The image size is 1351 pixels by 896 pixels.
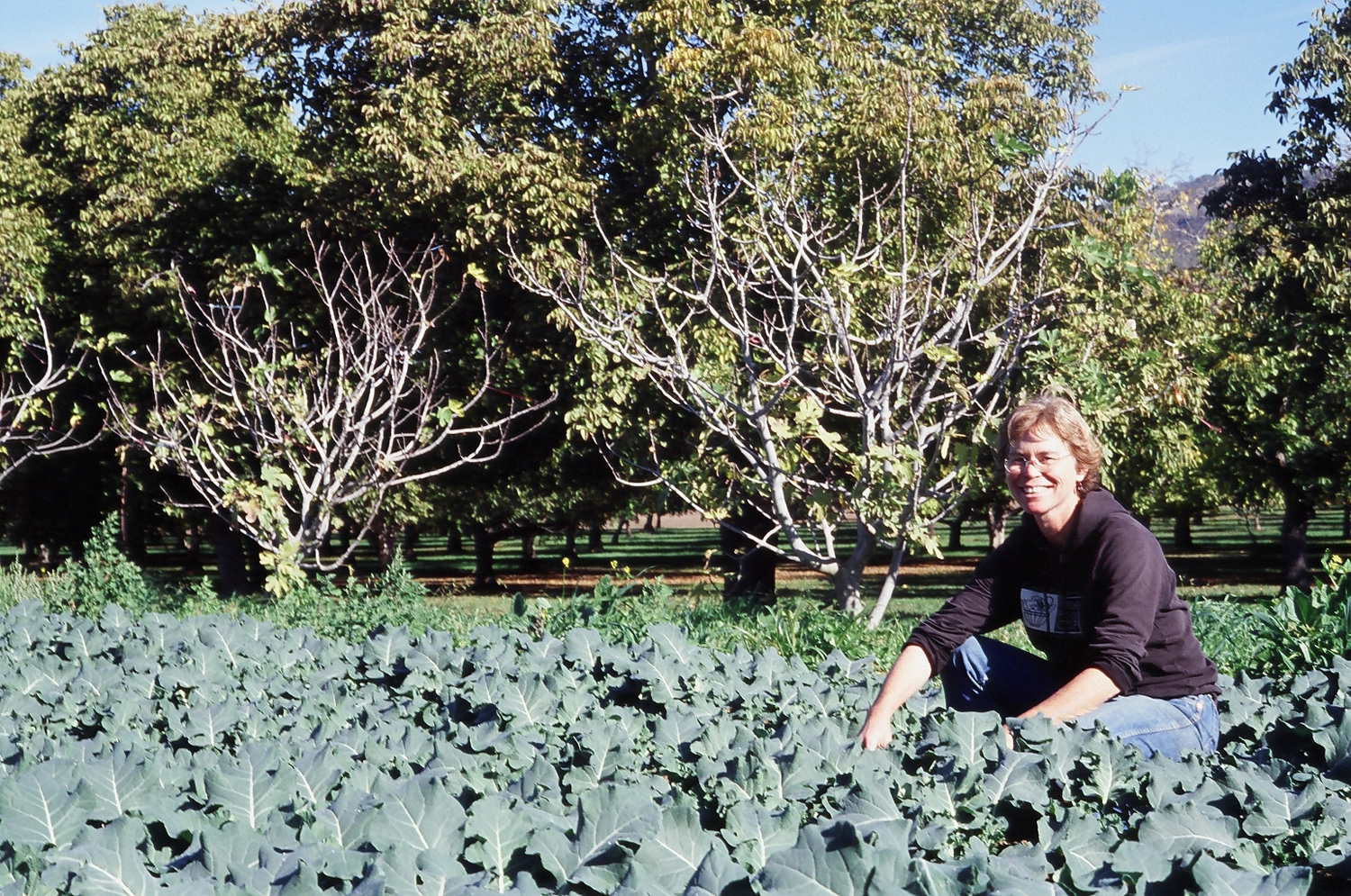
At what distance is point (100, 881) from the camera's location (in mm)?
2096

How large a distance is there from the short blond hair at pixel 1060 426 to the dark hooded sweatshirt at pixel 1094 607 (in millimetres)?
124

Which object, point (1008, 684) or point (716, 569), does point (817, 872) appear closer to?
point (1008, 684)

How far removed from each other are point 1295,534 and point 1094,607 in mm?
20789

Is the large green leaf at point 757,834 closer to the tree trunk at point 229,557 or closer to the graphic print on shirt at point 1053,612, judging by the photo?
the graphic print on shirt at point 1053,612

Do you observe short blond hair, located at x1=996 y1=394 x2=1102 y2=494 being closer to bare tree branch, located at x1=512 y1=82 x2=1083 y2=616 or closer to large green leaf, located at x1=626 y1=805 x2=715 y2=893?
large green leaf, located at x1=626 y1=805 x2=715 y2=893

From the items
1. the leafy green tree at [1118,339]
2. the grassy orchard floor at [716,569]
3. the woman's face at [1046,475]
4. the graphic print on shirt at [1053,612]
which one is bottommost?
the grassy orchard floor at [716,569]

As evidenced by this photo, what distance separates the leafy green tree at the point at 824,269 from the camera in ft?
27.0

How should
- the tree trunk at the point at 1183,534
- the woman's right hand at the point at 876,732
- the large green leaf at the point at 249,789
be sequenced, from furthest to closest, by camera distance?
the tree trunk at the point at 1183,534 → the woman's right hand at the point at 876,732 → the large green leaf at the point at 249,789

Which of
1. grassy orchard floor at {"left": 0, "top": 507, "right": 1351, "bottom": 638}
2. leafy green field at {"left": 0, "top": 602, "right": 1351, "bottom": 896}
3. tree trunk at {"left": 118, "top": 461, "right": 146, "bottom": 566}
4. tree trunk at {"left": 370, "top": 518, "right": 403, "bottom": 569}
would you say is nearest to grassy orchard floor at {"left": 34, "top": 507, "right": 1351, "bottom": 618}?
grassy orchard floor at {"left": 0, "top": 507, "right": 1351, "bottom": 638}

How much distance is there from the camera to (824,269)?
1016 centimetres

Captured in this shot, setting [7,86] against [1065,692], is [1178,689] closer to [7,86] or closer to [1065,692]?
[1065,692]

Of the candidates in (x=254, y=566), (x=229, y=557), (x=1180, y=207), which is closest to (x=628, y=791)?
(x=229, y=557)

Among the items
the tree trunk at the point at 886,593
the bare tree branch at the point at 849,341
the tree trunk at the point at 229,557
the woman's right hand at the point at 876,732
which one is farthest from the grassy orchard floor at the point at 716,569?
the woman's right hand at the point at 876,732

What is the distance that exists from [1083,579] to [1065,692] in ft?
1.47
